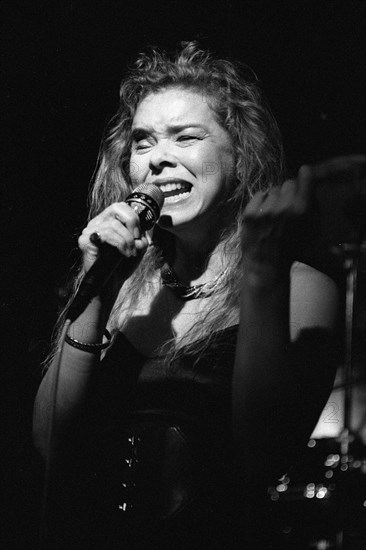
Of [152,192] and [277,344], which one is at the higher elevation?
[152,192]

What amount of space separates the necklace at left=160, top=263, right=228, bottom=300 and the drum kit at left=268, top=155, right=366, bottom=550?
0.93 ft

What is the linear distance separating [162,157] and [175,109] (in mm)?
151

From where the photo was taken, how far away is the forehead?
160cm

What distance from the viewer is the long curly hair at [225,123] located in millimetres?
1659

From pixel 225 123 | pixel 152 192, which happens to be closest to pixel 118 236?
pixel 152 192

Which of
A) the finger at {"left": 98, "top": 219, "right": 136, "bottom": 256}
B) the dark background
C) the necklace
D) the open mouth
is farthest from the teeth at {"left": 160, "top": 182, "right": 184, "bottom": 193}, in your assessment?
the dark background

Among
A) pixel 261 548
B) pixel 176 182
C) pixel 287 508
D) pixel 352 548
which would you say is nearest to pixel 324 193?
pixel 176 182

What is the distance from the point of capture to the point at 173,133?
5.19 ft

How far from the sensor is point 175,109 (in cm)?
161

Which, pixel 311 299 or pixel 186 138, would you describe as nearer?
pixel 311 299

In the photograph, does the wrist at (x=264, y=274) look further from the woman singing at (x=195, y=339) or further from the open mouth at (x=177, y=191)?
the open mouth at (x=177, y=191)

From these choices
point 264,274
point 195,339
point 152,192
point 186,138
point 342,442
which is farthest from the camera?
point 342,442

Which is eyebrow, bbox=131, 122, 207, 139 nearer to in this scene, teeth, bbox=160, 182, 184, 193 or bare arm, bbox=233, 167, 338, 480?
teeth, bbox=160, 182, 184, 193

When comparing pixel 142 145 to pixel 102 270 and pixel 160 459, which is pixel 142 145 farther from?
pixel 160 459
